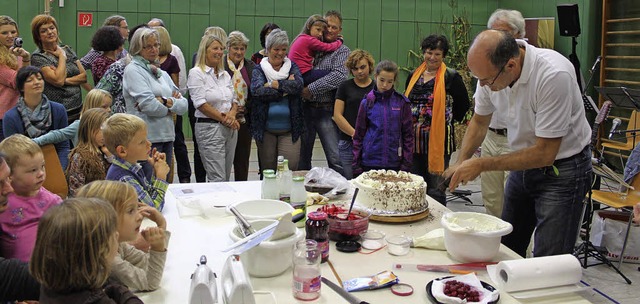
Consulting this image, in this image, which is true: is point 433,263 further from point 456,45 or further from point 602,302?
point 456,45

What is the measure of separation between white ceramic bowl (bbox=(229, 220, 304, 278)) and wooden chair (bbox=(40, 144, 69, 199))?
155 cm

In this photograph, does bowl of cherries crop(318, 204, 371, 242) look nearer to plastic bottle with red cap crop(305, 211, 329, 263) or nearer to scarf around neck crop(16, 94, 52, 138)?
plastic bottle with red cap crop(305, 211, 329, 263)

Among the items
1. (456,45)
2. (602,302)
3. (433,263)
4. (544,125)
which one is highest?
(456,45)

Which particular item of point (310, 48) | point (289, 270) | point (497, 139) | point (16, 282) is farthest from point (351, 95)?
point (16, 282)

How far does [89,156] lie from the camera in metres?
2.96

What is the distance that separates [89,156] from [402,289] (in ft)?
6.25

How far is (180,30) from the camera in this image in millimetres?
7891

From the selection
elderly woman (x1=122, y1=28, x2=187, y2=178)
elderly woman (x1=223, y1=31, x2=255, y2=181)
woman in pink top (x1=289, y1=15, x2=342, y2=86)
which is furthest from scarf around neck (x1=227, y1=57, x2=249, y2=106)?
elderly woman (x1=122, y1=28, x2=187, y2=178)

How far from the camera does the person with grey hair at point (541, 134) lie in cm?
231

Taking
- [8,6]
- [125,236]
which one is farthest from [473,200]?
[8,6]

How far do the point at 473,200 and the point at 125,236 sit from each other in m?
4.37

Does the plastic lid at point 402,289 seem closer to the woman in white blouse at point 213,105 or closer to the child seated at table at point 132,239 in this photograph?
the child seated at table at point 132,239

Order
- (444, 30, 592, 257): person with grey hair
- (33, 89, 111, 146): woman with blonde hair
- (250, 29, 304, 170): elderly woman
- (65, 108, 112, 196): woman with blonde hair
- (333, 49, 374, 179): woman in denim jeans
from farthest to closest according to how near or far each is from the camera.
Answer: (250, 29, 304, 170): elderly woman, (333, 49, 374, 179): woman in denim jeans, (33, 89, 111, 146): woman with blonde hair, (65, 108, 112, 196): woman with blonde hair, (444, 30, 592, 257): person with grey hair

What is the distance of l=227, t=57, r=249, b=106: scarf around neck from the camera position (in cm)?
468
